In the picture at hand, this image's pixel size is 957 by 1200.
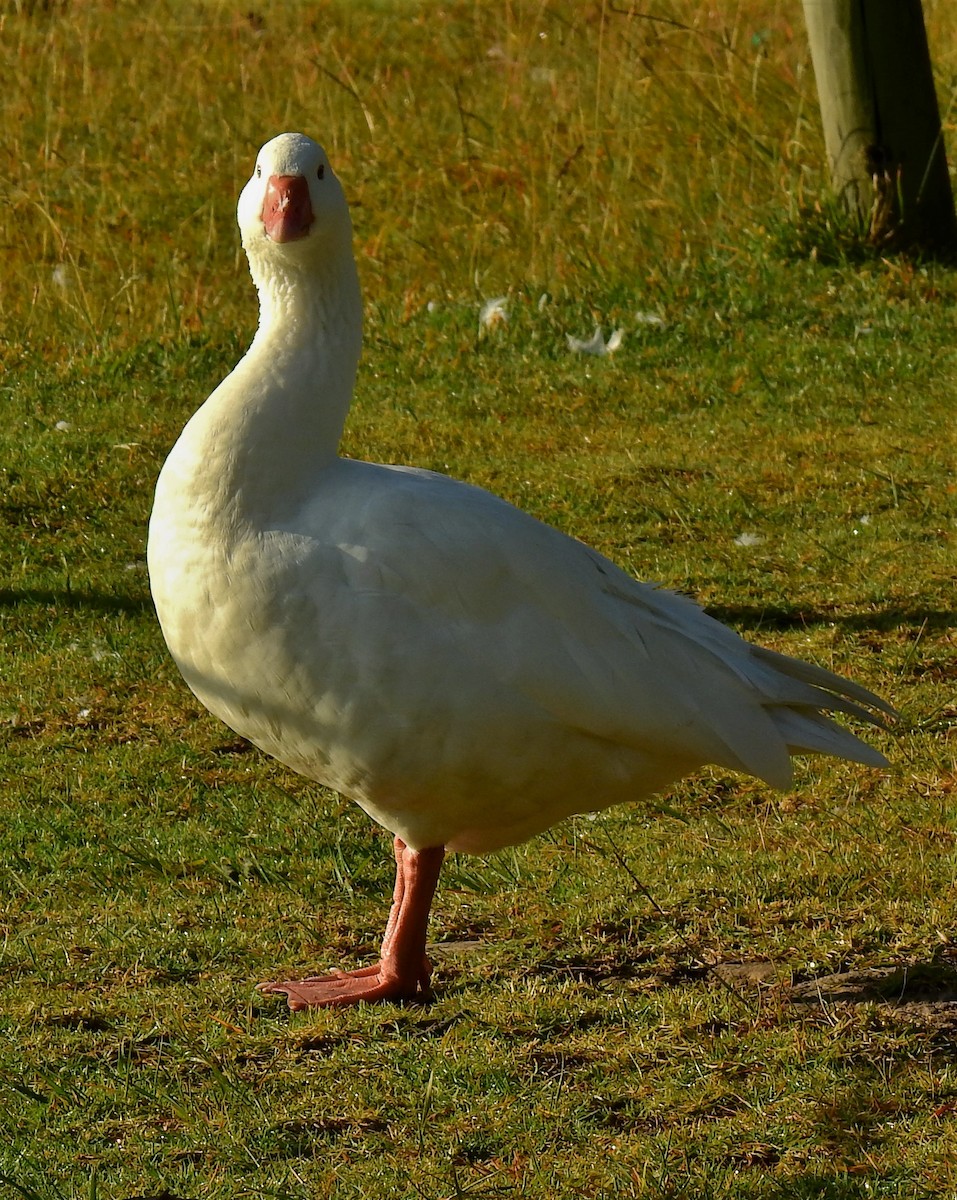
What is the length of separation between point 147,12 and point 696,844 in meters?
10.7

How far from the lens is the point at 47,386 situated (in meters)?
8.42

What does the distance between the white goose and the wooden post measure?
5.48 meters

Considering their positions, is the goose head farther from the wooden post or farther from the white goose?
the wooden post

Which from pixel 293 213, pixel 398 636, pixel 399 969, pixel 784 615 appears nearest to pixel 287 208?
pixel 293 213

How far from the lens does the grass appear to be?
3488 mm

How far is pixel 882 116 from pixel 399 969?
6.31 m

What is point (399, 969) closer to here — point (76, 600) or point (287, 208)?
point (287, 208)

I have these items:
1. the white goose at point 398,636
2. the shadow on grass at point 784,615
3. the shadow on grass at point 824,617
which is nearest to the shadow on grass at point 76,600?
the shadow on grass at point 784,615

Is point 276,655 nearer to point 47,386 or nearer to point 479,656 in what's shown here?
point 479,656

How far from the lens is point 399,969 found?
3934mm

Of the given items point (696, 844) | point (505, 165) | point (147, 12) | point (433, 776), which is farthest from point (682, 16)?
point (433, 776)

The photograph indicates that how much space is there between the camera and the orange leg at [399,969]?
3.92 meters

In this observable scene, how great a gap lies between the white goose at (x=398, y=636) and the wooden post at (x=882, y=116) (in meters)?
5.48

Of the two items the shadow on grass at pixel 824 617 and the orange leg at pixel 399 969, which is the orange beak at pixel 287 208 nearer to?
the orange leg at pixel 399 969
